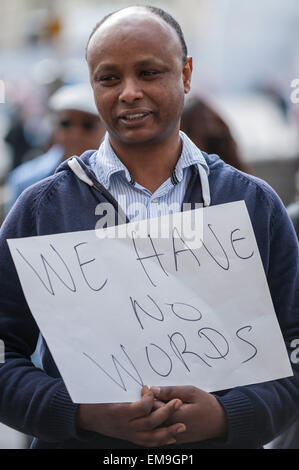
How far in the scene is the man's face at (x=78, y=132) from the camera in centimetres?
358

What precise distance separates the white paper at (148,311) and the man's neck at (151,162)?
15cm

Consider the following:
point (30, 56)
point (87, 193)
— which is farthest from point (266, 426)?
point (30, 56)

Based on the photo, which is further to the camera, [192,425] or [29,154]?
[29,154]

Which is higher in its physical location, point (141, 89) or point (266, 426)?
point (141, 89)

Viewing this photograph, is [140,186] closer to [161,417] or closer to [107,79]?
[107,79]

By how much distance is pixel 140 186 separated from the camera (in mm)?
1899

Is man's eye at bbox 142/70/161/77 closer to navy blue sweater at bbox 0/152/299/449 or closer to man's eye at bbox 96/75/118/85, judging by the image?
man's eye at bbox 96/75/118/85

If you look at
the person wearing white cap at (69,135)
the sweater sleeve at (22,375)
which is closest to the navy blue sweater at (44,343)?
the sweater sleeve at (22,375)

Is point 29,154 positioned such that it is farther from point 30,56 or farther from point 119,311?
point 30,56

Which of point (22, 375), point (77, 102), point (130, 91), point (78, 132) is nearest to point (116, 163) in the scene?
point (130, 91)

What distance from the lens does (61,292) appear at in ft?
5.81

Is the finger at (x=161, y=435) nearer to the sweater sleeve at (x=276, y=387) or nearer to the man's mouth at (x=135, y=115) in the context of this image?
the sweater sleeve at (x=276, y=387)

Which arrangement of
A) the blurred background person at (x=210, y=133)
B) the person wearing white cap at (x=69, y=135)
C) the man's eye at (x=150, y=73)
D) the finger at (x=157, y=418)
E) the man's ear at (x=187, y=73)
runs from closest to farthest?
the finger at (x=157, y=418) → the man's eye at (x=150, y=73) → the man's ear at (x=187, y=73) → the person wearing white cap at (x=69, y=135) → the blurred background person at (x=210, y=133)

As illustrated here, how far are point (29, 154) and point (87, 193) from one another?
5778mm
